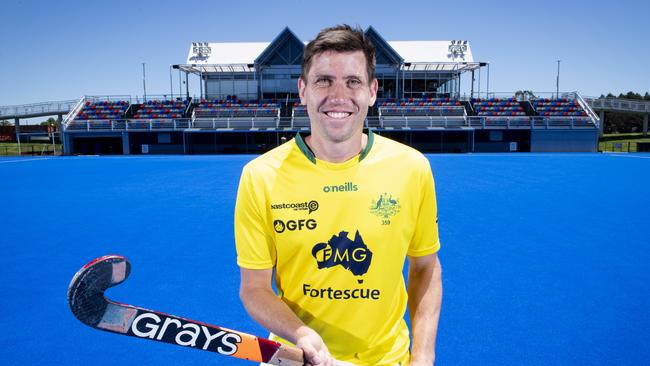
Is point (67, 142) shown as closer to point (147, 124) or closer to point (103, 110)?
point (103, 110)

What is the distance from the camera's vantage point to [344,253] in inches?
76.8

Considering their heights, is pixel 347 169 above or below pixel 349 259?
above

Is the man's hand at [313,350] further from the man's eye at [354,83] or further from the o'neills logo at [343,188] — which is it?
the man's eye at [354,83]

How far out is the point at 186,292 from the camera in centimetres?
546

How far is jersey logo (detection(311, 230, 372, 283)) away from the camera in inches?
76.7

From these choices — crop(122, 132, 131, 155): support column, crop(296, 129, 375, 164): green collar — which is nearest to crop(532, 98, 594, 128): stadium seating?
crop(122, 132, 131, 155): support column

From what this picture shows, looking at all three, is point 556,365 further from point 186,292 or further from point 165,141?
point 165,141

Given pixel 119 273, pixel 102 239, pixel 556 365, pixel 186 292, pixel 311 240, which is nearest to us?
pixel 119 273

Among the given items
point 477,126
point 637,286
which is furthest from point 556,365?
point 477,126

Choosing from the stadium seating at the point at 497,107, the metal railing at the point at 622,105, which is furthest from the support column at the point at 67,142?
the metal railing at the point at 622,105

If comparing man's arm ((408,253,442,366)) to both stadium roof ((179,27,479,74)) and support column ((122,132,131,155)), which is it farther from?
stadium roof ((179,27,479,74))

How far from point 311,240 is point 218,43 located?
5352 centimetres

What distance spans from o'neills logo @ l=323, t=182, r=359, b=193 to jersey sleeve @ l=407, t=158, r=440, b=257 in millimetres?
362

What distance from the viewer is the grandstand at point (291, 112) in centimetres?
3959
